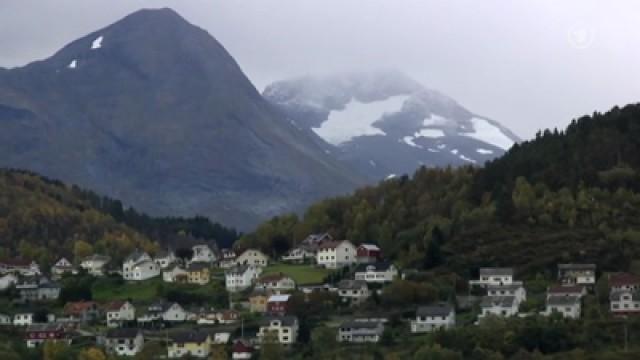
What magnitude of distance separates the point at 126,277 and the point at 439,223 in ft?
63.2

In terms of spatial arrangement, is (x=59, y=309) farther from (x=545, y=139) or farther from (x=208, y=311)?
(x=545, y=139)

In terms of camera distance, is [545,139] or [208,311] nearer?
[208,311]

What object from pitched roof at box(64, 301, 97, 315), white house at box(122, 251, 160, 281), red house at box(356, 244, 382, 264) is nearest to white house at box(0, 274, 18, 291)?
white house at box(122, 251, 160, 281)

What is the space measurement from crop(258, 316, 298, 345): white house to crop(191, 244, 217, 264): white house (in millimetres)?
26081

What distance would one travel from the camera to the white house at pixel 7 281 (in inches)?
3413

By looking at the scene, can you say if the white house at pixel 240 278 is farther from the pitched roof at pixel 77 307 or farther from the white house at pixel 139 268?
the pitched roof at pixel 77 307

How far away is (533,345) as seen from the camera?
2340 inches

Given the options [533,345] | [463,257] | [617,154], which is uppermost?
[617,154]

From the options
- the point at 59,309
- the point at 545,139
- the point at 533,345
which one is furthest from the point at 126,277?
the point at 533,345

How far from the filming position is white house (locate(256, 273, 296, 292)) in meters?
78.6

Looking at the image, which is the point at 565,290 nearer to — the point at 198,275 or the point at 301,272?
the point at 301,272

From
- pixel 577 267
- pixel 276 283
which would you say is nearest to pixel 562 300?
pixel 577 267

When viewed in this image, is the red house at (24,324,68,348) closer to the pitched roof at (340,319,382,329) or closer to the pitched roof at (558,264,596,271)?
the pitched roof at (340,319,382,329)

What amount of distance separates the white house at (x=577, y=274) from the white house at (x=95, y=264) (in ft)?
105
